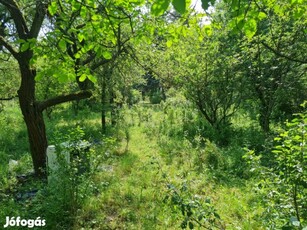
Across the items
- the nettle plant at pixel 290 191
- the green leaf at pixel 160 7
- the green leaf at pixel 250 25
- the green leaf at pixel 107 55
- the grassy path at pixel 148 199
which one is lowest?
the grassy path at pixel 148 199

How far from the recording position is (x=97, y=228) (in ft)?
12.1

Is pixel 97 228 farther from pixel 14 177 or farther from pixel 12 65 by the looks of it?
pixel 12 65

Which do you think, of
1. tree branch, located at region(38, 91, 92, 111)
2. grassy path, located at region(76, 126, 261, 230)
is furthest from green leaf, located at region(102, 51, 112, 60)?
tree branch, located at region(38, 91, 92, 111)

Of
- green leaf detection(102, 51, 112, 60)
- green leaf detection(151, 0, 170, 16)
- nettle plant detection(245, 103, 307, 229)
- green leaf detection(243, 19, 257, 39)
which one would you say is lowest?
nettle plant detection(245, 103, 307, 229)

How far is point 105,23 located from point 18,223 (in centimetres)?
287

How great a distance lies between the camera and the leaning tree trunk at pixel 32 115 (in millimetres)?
5129

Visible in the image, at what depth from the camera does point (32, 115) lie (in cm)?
517

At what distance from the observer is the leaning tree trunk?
513cm

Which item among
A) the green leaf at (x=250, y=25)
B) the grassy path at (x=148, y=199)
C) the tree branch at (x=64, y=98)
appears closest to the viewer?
the green leaf at (x=250, y=25)

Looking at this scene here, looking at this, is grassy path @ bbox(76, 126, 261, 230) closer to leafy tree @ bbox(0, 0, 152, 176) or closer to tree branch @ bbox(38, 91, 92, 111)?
leafy tree @ bbox(0, 0, 152, 176)

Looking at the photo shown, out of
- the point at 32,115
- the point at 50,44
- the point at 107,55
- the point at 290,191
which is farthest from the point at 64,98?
the point at 290,191

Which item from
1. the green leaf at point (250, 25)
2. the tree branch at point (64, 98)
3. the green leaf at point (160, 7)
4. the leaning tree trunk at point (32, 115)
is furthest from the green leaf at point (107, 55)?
the leaning tree trunk at point (32, 115)

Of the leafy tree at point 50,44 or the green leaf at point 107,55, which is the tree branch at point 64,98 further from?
the green leaf at point 107,55

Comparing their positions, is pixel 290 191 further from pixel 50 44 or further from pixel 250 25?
pixel 50 44
